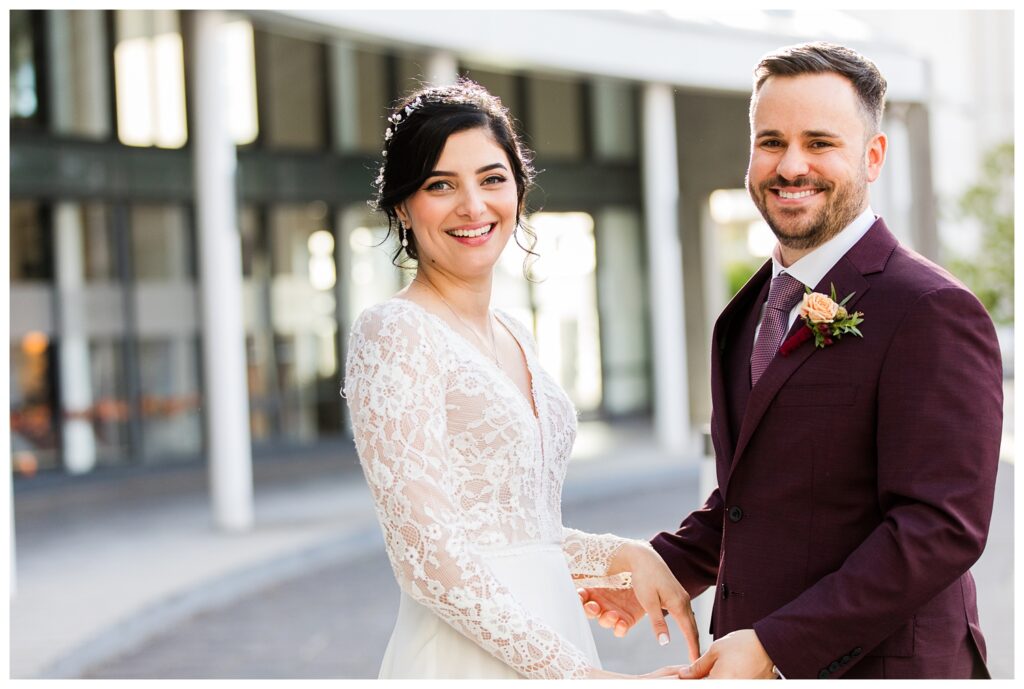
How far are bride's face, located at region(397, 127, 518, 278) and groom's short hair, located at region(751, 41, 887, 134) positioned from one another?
60 centimetres

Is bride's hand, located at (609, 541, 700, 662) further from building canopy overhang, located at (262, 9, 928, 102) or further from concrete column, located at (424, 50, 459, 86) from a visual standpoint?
Answer: concrete column, located at (424, 50, 459, 86)

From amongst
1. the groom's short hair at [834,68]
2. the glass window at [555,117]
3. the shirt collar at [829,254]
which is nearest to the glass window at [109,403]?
the glass window at [555,117]

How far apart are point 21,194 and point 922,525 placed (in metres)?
12.6

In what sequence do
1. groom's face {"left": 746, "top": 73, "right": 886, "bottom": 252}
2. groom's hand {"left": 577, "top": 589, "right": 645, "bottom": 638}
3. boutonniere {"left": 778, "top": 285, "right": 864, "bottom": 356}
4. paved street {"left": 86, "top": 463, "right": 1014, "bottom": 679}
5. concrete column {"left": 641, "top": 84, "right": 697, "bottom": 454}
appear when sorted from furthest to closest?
concrete column {"left": 641, "top": 84, "right": 697, "bottom": 454}
paved street {"left": 86, "top": 463, "right": 1014, "bottom": 679}
groom's hand {"left": 577, "top": 589, "right": 645, "bottom": 638}
groom's face {"left": 746, "top": 73, "right": 886, "bottom": 252}
boutonniere {"left": 778, "top": 285, "right": 864, "bottom": 356}

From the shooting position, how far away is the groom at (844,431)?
2.23 metres

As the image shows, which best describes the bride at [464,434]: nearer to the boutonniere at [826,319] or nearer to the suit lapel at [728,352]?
the suit lapel at [728,352]

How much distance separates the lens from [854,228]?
101 inches

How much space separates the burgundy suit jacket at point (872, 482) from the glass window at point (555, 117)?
17.0 metres

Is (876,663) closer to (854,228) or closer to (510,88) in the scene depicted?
(854,228)

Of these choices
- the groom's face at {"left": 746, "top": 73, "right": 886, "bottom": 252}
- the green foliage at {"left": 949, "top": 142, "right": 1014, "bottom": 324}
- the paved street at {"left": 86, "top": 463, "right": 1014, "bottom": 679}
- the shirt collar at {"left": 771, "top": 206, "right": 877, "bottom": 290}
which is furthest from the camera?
the green foliage at {"left": 949, "top": 142, "right": 1014, "bottom": 324}

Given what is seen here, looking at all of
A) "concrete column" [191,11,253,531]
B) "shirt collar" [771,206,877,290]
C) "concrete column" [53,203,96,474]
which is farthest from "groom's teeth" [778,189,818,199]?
"concrete column" [53,203,96,474]

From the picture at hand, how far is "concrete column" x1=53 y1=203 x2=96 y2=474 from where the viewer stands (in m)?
13.7

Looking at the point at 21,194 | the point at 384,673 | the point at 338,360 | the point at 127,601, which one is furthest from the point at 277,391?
the point at 384,673

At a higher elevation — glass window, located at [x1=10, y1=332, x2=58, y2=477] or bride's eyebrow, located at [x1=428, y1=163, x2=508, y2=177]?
bride's eyebrow, located at [x1=428, y1=163, x2=508, y2=177]
